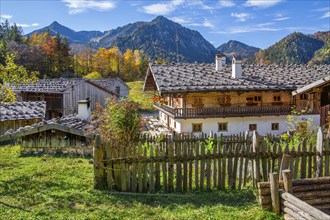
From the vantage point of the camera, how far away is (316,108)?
27281 millimetres

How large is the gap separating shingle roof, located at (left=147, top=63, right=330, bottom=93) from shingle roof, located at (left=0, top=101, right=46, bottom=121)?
1058cm

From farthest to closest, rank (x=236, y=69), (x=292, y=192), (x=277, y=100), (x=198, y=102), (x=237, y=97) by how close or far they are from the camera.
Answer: (x=277, y=100) → (x=236, y=69) → (x=237, y=97) → (x=198, y=102) → (x=292, y=192)

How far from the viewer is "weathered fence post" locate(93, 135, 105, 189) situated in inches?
382

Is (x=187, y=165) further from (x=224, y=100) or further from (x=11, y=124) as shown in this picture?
(x=11, y=124)

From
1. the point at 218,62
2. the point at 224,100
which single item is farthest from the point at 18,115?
the point at 218,62

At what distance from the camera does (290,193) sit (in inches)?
306

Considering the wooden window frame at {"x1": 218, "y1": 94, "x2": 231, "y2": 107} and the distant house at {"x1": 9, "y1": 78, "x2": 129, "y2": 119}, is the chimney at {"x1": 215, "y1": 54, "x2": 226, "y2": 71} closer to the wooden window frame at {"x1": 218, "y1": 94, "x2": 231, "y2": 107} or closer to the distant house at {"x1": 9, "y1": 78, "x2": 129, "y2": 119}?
the wooden window frame at {"x1": 218, "y1": 94, "x2": 231, "y2": 107}

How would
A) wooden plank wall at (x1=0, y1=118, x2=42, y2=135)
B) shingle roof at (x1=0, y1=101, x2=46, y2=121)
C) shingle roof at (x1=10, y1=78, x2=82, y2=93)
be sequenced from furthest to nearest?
shingle roof at (x1=10, y1=78, x2=82, y2=93) < shingle roof at (x1=0, y1=101, x2=46, y2=121) < wooden plank wall at (x1=0, y1=118, x2=42, y2=135)

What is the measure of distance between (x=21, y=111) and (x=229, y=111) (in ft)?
57.5

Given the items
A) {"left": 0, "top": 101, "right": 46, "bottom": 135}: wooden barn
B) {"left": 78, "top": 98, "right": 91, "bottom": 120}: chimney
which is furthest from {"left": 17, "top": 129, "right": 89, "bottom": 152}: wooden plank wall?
{"left": 0, "top": 101, "right": 46, "bottom": 135}: wooden barn

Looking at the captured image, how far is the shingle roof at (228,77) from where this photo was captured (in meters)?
26.0

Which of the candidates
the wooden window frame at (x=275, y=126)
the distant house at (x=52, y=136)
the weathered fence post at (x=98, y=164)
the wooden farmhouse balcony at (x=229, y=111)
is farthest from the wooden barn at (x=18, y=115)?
the wooden window frame at (x=275, y=126)

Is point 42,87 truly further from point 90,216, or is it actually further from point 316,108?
point 90,216

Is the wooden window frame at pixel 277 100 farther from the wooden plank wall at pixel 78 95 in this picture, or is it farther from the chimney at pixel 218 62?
the wooden plank wall at pixel 78 95
